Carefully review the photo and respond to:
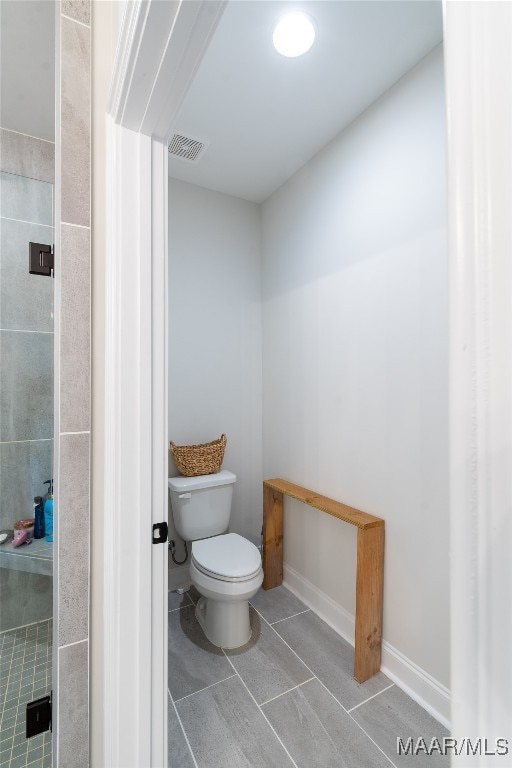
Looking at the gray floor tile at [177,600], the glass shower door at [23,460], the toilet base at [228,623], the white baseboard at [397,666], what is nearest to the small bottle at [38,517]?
the glass shower door at [23,460]

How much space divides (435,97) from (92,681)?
226 cm

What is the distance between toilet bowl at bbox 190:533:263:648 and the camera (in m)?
1.71

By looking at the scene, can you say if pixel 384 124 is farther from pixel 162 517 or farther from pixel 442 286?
pixel 162 517

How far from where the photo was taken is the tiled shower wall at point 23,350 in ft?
3.94

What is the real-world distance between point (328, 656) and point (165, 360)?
5.41 feet

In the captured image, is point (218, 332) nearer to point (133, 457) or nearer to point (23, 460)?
point (23, 460)

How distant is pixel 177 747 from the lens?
133cm

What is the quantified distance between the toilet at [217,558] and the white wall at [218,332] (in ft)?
0.83

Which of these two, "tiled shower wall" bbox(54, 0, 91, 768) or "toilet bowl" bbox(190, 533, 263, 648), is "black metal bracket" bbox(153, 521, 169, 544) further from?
"toilet bowl" bbox(190, 533, 263, 648)

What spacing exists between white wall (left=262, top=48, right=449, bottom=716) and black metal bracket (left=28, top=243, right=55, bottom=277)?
133 centimetres

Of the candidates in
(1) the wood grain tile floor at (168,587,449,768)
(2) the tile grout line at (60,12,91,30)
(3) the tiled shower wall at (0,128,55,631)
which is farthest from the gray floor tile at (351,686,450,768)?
(2) the tile grout line at (60,12,91,30)

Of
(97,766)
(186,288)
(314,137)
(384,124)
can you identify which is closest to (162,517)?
(97,766)

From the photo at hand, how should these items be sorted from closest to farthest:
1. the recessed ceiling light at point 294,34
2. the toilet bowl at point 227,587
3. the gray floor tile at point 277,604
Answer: the recessed ceiling light at point 294,34, the toilet bowl at point 227,587, the gray floor tile at point 277,604

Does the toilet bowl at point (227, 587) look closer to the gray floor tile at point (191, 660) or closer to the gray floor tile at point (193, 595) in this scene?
the gray floor tile at point (191, 660)
